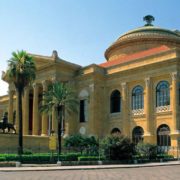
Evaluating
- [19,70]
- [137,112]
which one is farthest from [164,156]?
[19,70]

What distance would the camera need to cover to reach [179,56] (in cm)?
5309

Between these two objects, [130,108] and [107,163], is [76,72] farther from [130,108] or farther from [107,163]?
[107,163]

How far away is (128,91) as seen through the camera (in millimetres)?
59125

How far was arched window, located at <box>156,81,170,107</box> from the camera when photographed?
5441 cm

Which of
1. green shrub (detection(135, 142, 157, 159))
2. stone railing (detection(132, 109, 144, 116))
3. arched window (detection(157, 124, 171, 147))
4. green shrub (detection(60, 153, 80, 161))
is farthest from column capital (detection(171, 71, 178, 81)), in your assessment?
green shrub (detection(60, 153, 80, 161))

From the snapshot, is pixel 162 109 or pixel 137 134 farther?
pixel 137 134

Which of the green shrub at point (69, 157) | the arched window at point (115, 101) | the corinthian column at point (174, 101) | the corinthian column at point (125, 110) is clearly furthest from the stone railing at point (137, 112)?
the green shrub at point (69, 157)

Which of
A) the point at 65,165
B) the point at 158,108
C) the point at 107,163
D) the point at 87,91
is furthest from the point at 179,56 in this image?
the point at 65,165

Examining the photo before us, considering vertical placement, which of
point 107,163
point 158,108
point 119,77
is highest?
point 119,77

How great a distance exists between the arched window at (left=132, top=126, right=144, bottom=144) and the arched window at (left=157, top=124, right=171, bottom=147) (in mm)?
3006

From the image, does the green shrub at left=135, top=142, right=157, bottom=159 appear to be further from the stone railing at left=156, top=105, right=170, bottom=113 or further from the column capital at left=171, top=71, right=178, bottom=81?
the column capital at left=171, top=71, right=178, bottom=81

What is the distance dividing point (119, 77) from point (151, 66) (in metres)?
6.36

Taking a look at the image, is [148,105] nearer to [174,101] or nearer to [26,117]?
[174,101]

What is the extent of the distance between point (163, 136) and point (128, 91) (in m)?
9.34
